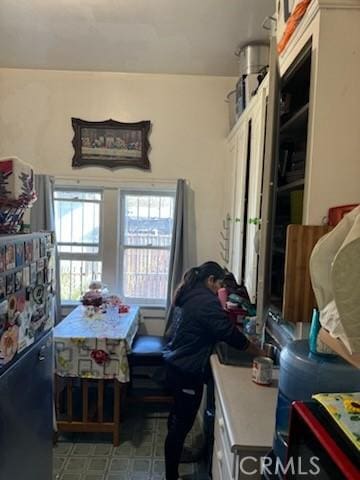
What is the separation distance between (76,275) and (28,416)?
2.19m

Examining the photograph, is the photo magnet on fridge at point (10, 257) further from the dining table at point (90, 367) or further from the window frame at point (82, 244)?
the window frame at point (82, 244)

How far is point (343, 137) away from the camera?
4.42ft

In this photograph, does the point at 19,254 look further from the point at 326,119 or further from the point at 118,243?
the point at 118,243

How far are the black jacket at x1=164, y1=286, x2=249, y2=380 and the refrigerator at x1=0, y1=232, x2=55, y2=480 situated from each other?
73 centimetres

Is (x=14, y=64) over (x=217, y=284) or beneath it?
over

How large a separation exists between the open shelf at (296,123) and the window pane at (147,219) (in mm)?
1892

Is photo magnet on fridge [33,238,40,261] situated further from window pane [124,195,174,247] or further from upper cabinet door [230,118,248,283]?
window pane [124,195,174,247]

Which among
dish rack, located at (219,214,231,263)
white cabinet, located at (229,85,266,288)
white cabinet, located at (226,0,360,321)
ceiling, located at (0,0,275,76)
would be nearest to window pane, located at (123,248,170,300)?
dish rack, located at (219,214,231,263)

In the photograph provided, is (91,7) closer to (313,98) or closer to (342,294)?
(313,98)

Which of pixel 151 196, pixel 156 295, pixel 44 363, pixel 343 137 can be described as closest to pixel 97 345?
pixel 44 363

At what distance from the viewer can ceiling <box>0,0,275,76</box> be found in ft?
7.95

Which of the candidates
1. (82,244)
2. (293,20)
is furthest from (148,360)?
(293,20)

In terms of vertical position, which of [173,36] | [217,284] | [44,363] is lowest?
[44,363]

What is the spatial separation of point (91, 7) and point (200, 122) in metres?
1.45
